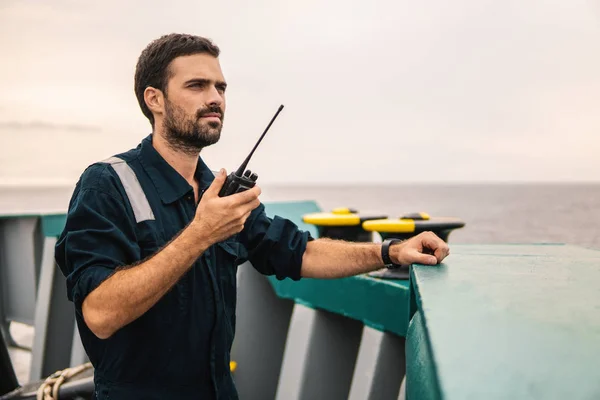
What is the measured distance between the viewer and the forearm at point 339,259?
1781mm

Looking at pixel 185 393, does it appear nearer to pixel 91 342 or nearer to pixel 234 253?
pixel 91 342

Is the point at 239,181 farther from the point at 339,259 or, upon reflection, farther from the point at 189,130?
the point at 339,259

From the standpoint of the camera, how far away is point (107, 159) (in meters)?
1.58

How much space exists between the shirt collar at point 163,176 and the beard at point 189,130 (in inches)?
3.2

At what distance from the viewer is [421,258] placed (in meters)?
1.37

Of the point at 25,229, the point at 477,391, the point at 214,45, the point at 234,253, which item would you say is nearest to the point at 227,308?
the point at 234,253

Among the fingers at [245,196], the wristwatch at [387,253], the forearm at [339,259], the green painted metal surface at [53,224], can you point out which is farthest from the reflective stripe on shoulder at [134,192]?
the green painted metal surface at [53,224]

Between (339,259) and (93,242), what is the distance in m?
0.81

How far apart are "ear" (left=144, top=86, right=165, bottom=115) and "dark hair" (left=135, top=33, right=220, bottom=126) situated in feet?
0.06

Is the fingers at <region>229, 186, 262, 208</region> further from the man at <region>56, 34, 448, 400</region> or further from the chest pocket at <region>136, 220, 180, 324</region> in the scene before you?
the chest pocket at <region>136, 220, 180, 324</region>

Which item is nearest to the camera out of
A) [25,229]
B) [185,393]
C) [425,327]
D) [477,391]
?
[477,391]

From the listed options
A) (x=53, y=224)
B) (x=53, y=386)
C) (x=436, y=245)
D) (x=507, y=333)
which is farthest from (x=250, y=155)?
(x=53, y=224)

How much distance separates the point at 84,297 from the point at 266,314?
5.55ft

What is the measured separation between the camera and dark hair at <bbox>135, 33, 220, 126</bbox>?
182 centimetres
